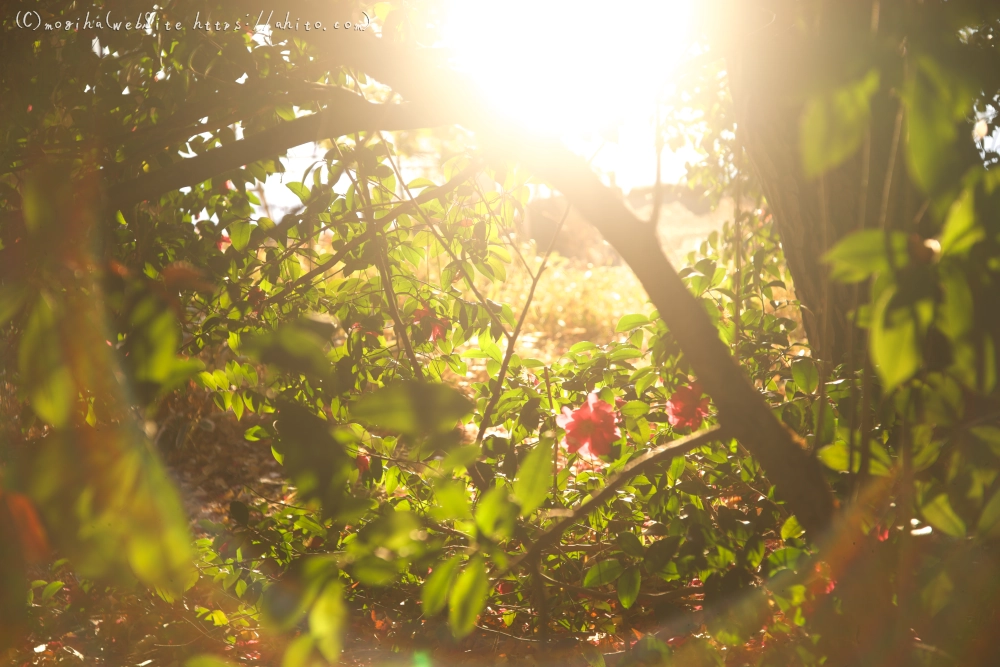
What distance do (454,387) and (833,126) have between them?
2.76 ft

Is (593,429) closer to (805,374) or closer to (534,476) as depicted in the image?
(805,374)

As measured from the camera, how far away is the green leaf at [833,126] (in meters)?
0.52

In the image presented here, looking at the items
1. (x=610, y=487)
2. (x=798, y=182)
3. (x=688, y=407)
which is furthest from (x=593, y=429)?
(x=798, y=182)

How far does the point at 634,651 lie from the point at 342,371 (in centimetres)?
81

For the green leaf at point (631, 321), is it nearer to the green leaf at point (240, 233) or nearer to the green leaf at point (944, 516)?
the green leaf at point (944, 516)

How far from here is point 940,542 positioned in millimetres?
1011

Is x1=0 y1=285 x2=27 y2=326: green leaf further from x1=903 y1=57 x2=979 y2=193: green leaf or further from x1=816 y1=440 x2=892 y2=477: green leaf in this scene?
x1=816 y1=440 x2=892 y2=477: green leaf

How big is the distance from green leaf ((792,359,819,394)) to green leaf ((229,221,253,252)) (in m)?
1.26

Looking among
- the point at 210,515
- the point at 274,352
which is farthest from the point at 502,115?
the point at 210,515

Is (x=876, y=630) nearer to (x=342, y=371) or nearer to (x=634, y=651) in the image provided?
(x=634, y=651)

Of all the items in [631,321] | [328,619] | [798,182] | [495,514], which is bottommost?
[328,619]

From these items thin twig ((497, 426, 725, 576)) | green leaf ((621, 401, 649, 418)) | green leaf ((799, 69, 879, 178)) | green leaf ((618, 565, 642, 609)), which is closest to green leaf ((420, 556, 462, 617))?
thin twig ((497, 426, 725, 576))

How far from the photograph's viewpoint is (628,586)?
3.87ft

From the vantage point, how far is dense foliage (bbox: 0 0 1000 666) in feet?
1.79
